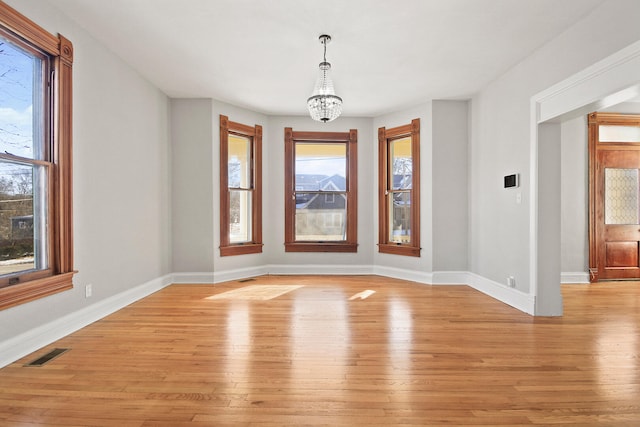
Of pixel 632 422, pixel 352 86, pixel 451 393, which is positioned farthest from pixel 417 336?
pixel 352 86

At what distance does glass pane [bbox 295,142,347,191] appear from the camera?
6.21 metres

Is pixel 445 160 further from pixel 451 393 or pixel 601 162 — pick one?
pixel 451 393

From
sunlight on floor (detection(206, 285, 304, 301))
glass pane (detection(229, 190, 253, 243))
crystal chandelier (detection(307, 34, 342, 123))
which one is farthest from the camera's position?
glass pane (detection(229, 190, 253, 243))

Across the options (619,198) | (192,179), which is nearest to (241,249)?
(192,179)

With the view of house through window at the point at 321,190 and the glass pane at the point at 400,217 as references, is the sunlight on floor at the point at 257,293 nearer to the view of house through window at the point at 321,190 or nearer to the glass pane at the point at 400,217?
the view of house through window at the point at 321,190

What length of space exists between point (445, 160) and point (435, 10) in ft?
8.93

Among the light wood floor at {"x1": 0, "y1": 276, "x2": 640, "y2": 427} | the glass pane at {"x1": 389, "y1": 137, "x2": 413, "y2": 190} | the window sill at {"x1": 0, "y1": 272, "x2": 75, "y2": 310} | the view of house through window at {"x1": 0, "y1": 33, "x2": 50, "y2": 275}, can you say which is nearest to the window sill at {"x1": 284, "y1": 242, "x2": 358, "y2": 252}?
the glass pane at {"x1": 389, "y1": 137, "x2": 413, "y2": 190}

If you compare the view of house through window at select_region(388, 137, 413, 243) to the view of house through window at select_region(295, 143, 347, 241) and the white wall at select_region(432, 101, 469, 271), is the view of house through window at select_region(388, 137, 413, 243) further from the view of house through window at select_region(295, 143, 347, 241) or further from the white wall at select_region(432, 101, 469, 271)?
the view of house through window at select_region(295, 143, 347, 241)

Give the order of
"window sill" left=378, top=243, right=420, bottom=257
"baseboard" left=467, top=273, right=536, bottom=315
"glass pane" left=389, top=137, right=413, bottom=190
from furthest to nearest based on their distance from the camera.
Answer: "glass pane" left=389, top=137, right=413, bottom=190
"window sill" left=378, top=243, right=420, bottom=257
"baseboard" left=467, top=273, right=536, bottom=315

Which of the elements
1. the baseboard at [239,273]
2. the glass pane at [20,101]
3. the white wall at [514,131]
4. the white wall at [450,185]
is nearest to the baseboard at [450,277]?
the white wall at [450,185]

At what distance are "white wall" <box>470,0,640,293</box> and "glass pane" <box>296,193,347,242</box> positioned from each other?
2180mm

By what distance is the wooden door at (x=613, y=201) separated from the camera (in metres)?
5.43

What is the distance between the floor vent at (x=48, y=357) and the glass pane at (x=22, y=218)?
2.27 ft

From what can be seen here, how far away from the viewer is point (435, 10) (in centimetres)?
292
